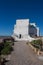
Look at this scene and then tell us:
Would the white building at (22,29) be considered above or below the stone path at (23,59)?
above

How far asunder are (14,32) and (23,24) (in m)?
4.38

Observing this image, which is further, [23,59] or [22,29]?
[22,29]

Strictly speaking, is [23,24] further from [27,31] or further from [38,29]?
[38,29]

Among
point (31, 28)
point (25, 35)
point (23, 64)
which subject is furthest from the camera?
point (31, 28)

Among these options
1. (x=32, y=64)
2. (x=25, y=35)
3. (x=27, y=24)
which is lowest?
(x=32, y=64)

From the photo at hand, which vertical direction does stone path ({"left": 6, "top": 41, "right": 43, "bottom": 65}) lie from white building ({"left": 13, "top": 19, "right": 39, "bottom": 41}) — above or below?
below

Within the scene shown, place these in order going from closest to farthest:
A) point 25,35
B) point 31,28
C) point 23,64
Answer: point 23,64
point 25,35
point 31,28

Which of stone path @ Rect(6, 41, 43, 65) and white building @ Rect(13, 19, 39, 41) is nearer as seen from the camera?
stone path @ Rect(6, 41, 43, 65)

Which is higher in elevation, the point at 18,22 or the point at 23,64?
the point at 18,22

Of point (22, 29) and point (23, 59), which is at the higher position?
point (22, 29)

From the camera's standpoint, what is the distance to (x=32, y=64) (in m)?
11.4

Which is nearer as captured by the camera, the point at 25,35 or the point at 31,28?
the point at 25,35

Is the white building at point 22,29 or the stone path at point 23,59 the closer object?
the stone path at point 23,59

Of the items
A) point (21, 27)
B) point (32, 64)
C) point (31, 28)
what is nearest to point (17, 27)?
point (21, 27)
